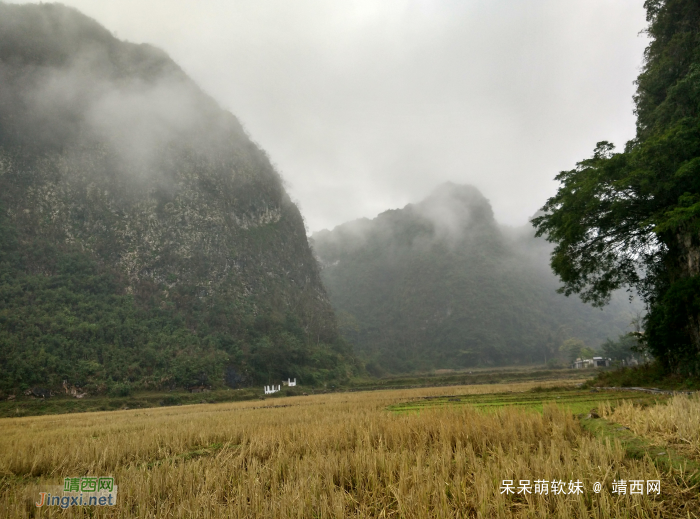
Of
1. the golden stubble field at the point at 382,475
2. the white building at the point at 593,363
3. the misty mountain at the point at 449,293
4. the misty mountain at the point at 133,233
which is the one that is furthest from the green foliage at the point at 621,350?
the golden stubble field at the point at 382,475

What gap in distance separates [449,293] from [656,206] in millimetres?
119085

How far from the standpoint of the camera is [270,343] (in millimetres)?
55812

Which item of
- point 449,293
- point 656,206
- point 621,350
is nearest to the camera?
point 656,206

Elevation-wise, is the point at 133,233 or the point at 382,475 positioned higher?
the point at 133,233

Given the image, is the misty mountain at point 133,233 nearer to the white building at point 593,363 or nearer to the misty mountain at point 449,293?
the misty mountain at point 449,293

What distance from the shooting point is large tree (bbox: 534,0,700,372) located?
13492 millimetres

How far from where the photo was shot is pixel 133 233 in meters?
60.2

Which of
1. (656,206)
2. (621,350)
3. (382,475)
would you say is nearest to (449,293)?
(621,350)

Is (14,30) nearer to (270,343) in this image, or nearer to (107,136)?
(107,136)

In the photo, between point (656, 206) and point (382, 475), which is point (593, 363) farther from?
point (382, 475)

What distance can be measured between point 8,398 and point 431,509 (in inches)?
1621

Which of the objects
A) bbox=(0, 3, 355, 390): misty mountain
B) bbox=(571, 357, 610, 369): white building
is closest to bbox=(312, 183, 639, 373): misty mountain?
bbox=(0, 3, 355, 390): misty mountain

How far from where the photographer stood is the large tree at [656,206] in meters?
13.5

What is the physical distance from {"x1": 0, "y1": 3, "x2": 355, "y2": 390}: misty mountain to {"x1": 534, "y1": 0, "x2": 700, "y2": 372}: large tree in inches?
1625
